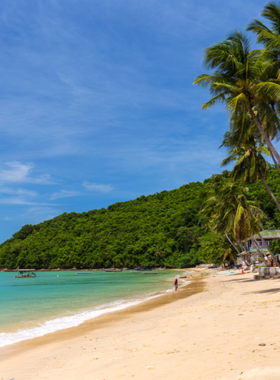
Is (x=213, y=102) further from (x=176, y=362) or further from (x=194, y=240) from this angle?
(x=194, y=240)

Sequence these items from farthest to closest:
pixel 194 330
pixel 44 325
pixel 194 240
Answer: pixel 194 240 → pixel 44 325 → pixel 194 330

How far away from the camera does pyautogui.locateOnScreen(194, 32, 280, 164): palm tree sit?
1255 cm

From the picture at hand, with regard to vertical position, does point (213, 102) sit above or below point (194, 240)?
above

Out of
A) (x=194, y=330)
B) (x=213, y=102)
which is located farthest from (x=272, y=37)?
(x=194, y=330)

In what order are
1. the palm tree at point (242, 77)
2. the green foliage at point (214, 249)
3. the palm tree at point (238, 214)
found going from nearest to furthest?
1. the palm tree at point (242, 77)
2. the palm tree at point (238, 214)
3. the green foliage at point (214, 249)

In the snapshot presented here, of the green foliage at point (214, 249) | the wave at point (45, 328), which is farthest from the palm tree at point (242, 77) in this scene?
the green foliage at point (214, 249)

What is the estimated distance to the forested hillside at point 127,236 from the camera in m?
84.8

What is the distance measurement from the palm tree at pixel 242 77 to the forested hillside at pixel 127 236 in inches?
2305

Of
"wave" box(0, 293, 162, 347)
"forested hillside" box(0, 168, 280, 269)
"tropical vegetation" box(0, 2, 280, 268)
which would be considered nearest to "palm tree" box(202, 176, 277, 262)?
"tropical vegetation" box(0, 2, 280, 268)

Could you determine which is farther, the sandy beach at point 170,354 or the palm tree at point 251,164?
the palm tree at point 251,164

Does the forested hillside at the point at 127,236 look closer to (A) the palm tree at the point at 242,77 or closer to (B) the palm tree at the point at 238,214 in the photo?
(B) the palm tree at the point at 238,214

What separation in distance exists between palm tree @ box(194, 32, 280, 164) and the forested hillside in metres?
58.6

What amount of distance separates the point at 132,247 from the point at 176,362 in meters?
89.8

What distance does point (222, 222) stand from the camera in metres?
30.7
